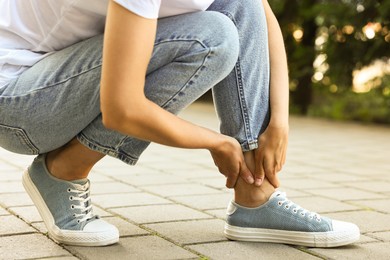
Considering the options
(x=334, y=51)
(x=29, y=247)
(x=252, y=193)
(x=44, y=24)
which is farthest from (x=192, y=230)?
(x=334, y=51)

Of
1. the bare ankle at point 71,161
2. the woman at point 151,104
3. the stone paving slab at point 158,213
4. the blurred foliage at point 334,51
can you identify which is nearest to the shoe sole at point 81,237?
the woman at point 151,104

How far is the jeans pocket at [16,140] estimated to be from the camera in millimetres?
1828

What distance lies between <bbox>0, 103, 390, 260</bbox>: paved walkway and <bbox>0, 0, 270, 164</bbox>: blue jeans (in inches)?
10.6

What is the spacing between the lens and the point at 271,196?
200 cm

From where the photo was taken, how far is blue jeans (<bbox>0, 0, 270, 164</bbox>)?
68.6 inches

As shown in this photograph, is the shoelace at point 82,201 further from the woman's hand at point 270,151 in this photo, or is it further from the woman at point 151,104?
the woman's hand at point 270,151

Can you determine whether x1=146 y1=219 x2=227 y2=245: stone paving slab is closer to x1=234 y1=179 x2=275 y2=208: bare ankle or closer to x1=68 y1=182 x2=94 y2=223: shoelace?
x1=234 y1=179 x2=275 y2=208: bare ankle

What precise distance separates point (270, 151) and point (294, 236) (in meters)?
0.26

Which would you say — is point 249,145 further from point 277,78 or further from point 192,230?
point 192,230

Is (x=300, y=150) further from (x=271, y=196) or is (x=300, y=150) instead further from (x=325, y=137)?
(x=271, y=196)

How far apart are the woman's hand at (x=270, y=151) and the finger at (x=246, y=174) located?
18mm

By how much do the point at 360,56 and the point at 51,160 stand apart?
5.29 meters

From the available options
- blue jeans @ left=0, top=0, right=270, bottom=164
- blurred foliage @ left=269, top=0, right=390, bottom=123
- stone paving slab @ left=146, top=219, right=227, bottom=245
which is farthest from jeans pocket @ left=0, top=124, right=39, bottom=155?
blurred foliage @ left=269, top=0, right=390, bottom=123

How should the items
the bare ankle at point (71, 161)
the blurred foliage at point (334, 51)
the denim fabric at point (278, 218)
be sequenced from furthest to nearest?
the blurred foliage at point (334, 51)
the denim fabric at point (278, 218)
the bare ankle at point (71, 161)
